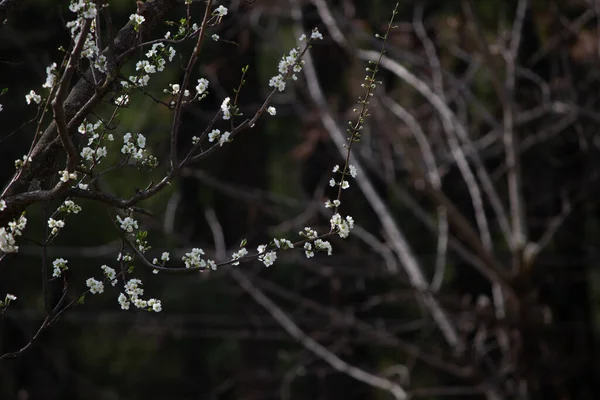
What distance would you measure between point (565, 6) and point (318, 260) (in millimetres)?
3879

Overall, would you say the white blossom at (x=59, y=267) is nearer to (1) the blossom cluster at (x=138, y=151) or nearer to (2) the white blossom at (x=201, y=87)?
(1) the blossom cluster at (x=138, y=151)

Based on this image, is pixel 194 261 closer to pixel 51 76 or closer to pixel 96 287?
pixel 96 287

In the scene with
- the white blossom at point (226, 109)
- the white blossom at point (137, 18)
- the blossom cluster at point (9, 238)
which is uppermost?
the white blossom at point (137, 18)

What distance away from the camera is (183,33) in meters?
2.20

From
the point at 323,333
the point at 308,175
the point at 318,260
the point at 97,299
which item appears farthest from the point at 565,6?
the point at 97,299

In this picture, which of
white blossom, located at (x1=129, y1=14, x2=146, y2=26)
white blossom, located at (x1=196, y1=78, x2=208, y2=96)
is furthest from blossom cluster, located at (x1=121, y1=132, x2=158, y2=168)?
white blossom, located at (x1=129, y1=14, x2=146, y2=26)

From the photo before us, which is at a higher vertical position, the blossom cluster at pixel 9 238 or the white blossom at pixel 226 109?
the white blossom at pixel 226 109

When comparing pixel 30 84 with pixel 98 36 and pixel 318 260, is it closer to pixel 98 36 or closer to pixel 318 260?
pixel 318 260

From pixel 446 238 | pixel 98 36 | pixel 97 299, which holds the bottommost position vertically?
pixel 98 36

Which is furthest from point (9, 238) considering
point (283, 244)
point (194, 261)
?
point (283, 244)

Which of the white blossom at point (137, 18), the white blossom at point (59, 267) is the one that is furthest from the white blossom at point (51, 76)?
the white blossom at point (59, 267)

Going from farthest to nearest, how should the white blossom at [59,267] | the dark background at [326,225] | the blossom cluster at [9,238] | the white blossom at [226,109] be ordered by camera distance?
the dark background at [326,225] < the white blossom at [59,267] < the white blossom at [226,109] < the blossom cluster at [9,238]

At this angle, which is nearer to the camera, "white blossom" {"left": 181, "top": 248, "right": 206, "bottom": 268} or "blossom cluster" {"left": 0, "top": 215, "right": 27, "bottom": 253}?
"blossom cluster" {"left": 0, "top": 215, "right": 27, "bottom": 253}

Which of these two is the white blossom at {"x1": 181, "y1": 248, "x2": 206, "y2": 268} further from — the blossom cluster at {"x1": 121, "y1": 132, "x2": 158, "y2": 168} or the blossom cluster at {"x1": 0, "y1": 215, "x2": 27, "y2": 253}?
the blossom cluster at {"x1": 0, "y1": 215, "x2": 27, "y2": 253}
